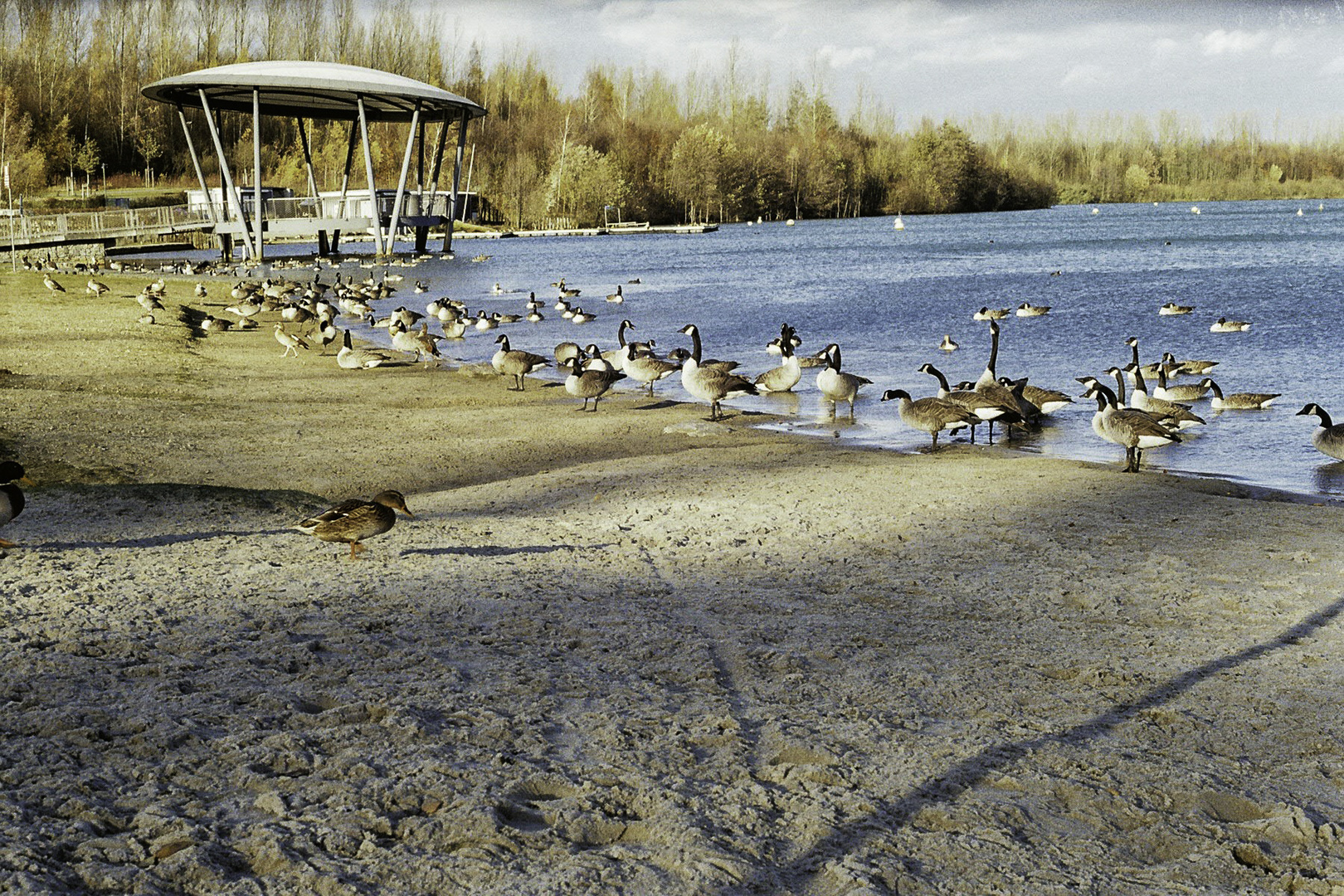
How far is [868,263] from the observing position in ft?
218

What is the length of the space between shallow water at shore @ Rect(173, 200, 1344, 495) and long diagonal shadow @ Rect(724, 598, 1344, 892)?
7.56 m

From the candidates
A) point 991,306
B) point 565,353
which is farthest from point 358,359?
point 991,306

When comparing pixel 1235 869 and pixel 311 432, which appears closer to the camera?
pixel 1235 869

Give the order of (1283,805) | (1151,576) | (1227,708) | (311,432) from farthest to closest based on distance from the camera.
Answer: (311,432) < (1151,576) < (1227,708) < (1283,805)

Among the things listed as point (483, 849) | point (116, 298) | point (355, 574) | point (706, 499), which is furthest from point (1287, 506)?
point (116, 298)

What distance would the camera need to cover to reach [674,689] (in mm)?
5648

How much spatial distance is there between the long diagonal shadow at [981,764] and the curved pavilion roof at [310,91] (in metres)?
54.7

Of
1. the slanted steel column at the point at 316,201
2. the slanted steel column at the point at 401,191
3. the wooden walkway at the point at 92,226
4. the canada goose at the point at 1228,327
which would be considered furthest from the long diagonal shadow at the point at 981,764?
the slanted steel column at the point at 316,201

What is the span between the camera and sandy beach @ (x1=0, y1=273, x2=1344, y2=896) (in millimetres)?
3959

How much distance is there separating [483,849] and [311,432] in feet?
37.5

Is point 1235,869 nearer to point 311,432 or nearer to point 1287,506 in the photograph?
point 1287,506

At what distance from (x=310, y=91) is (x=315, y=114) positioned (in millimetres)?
9713

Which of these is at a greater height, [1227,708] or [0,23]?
[0,23]

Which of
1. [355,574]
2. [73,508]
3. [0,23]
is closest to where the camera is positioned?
[355,574]
